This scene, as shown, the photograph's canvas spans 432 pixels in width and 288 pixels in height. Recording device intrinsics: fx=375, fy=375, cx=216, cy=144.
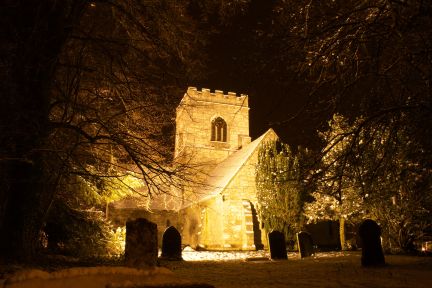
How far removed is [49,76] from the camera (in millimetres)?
6754

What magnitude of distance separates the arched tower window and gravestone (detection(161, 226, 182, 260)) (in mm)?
20651

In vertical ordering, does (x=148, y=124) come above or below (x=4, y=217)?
above

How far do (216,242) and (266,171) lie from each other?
5.55 m

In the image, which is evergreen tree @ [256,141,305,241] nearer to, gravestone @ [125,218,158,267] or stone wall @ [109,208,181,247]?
stone wall @ [109,208,181,247]

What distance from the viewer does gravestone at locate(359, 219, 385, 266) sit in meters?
8.69

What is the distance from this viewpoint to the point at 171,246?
530 inches

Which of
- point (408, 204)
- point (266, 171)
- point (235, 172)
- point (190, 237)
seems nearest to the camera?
point (408, 204)

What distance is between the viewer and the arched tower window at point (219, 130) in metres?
34.2

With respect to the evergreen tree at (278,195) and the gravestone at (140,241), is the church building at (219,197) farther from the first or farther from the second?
the gravestone at (140,241)

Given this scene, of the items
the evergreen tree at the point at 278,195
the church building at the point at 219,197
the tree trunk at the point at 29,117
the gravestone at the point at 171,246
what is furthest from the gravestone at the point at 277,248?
the tree trunk at the point at 29,117

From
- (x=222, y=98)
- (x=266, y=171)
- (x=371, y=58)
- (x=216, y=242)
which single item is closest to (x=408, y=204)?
(x=266, y=171)

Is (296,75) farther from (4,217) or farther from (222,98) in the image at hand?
(222,98)

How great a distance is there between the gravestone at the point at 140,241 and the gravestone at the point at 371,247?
5.02m

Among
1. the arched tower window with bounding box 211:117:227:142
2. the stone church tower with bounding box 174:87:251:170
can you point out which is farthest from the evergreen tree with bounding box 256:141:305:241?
the arched tower window with bounding box 211:117:227:142
